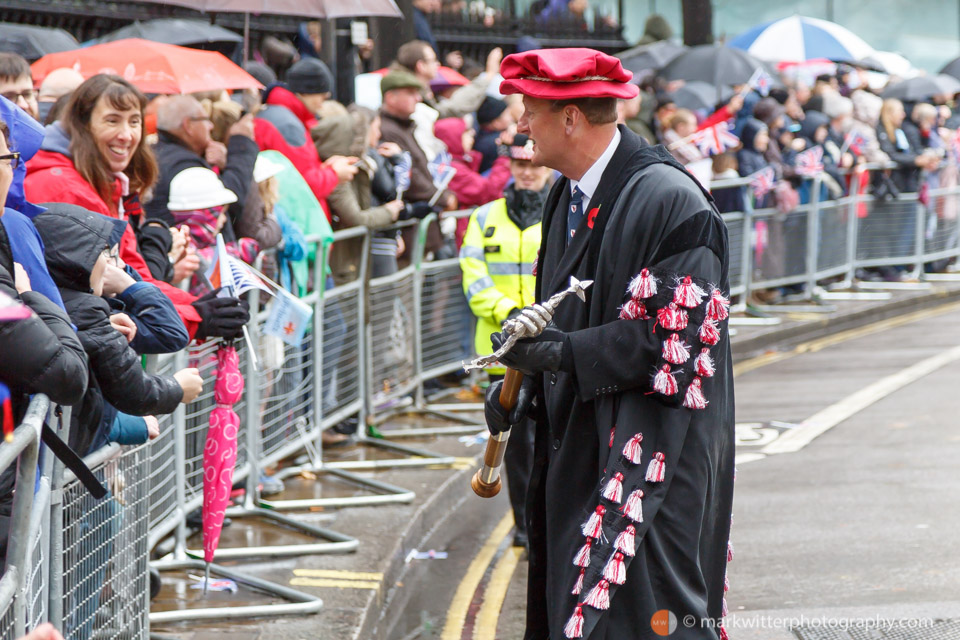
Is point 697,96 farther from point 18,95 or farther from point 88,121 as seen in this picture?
point 88,121

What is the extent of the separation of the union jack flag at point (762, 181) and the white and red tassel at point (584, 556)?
1017 cm

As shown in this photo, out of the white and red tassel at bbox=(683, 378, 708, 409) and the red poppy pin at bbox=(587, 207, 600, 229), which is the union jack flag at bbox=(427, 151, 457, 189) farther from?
the white and red tassel at bbox=(683, 378, 708, 409)

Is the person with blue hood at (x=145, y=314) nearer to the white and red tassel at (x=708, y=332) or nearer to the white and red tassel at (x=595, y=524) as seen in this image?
the white and red tassel at (x=595, y=524)

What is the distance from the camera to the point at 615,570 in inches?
145

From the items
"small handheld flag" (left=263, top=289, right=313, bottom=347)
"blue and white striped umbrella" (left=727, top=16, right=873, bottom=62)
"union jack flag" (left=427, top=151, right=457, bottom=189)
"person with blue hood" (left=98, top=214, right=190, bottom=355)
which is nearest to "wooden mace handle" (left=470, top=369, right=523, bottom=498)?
"person with blue hood" (left=98, top=214, right=190, bottom=355)

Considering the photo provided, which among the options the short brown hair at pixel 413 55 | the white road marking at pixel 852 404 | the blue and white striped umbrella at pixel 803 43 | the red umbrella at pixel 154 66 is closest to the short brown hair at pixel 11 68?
the red umbrella at pixel 154 66

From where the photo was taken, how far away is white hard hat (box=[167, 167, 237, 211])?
632 centimetres

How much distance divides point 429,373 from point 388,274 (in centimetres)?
96

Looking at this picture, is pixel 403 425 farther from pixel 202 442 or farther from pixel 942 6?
pixel 942 6

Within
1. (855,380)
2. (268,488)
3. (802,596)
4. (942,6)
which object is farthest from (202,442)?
(942,6)

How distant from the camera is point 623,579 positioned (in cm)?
368

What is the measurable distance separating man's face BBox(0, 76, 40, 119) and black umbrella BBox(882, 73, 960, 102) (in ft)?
46.5

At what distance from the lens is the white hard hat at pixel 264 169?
23.6 ft

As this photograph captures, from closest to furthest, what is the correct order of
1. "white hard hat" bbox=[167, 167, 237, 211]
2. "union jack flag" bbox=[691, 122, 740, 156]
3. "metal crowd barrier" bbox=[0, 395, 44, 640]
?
"metal crowd barrier" bbox=[0, 395, 44, 640], "white hard hat" bbox=[167, 167, 237, 211], "union jack flag" bbox=[691, 122, 740, 156]
